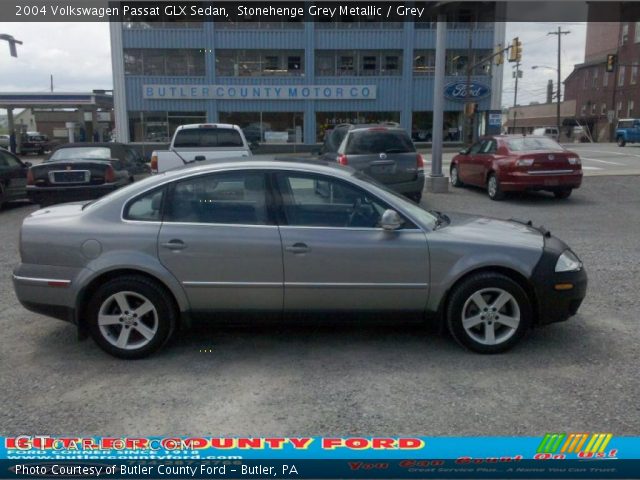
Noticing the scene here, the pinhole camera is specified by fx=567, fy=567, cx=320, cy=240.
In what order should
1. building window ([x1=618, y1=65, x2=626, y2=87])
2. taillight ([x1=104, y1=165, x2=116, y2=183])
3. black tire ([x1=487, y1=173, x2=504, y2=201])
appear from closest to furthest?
taillight ([x1=104, y1=165, x2=116, y2=183])
black tire ([x1=487, y1=173, x2=504, y2=201])
building window ([x1=618, y1=65, x2=626, y2=87])

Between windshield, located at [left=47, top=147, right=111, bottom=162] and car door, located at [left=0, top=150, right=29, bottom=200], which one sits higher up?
windshield, located at [left=47, top=147, right=111, bottom=162]

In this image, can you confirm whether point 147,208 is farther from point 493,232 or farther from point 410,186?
point 410,186

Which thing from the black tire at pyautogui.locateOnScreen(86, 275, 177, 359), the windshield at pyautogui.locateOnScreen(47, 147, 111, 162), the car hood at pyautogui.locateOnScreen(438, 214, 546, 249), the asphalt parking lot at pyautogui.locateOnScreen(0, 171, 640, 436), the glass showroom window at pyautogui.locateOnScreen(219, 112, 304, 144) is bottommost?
the asphalt parking lot at pyautogui.locateOnScreen(0, 171, 640, 436)

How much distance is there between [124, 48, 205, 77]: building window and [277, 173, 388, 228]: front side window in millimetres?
34079

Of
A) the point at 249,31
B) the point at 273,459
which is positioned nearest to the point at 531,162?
the point at 273,459

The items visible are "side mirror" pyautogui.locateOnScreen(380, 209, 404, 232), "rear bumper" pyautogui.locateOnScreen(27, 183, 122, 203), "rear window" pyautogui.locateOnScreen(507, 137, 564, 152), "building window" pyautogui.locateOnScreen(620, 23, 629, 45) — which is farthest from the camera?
"building window" pyautogui.locateOnScreen(620, 23, 629, 45)

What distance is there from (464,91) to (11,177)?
30608mm

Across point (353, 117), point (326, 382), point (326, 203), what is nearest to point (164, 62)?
point (353, 117)

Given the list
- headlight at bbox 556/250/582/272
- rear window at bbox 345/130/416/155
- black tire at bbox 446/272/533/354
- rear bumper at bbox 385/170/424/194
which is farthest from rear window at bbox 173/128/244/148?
headlight at bbox 556/250/582/272

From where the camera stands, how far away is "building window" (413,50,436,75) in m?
36.6

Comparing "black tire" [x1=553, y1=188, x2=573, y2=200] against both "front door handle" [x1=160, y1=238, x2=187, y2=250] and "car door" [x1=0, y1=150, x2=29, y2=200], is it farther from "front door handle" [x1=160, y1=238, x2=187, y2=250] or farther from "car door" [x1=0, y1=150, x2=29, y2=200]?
"car door" [x1=0, y1=150, x2=29, y2=200]

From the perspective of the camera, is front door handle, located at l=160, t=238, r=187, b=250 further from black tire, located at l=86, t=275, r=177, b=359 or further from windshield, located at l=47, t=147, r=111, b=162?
windshield, located at l=47, t=147, r=111, b=162

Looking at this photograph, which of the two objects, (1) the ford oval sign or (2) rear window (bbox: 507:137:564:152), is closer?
(2) rear window (bbox: 507:137:564:152)

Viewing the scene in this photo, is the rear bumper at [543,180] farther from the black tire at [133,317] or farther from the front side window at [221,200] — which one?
the black tire at [133,317]
